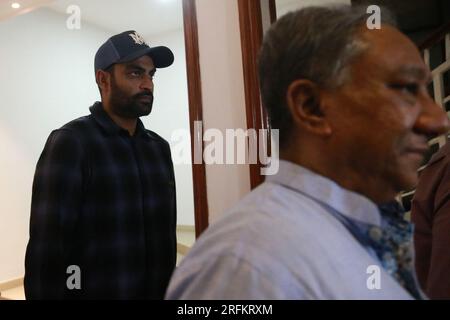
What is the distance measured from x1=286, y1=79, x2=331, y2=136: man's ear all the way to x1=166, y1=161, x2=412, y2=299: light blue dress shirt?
7 cm

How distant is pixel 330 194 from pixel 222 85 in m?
0.73

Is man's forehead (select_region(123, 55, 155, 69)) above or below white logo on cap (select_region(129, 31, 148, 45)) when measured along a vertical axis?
below

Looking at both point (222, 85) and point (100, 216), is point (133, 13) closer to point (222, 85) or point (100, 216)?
point (222, 85)

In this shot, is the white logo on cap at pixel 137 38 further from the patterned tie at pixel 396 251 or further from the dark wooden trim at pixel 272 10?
the patterned tie at pixel 396 251

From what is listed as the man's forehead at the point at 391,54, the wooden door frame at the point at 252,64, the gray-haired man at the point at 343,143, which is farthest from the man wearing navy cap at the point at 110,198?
the man's forehead at the point at 391,54

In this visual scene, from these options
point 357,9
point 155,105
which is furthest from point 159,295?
point 357,9

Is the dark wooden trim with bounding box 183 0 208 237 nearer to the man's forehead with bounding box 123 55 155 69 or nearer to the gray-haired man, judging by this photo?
the man's forehead with bounding box 123 55 155 69

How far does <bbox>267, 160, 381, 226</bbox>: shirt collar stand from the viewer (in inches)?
18.7

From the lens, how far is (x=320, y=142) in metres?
0.50

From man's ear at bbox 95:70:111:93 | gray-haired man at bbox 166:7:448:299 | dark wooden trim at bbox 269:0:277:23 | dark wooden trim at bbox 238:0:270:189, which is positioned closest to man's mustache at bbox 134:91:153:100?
man's ear at bbox 95:70:111:93

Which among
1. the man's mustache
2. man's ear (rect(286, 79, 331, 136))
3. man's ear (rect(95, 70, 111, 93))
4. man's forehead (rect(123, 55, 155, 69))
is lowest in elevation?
man's ear (rect(286, 79, 331, 136))

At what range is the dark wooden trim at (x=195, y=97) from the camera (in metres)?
1.16

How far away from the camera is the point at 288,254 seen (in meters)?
0.38

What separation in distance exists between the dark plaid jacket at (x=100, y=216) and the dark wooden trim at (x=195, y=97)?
0.09 metres
